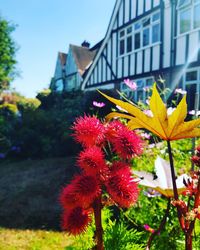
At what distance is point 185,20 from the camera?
12.8m

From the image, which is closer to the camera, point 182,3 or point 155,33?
point 182,3

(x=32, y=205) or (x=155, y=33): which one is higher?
A: (x=155, y=33)

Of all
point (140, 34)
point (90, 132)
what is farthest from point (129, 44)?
point (90, 132)

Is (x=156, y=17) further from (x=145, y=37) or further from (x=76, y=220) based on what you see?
(x=76, y=220)

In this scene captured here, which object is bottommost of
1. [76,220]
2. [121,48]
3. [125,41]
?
[76,220]

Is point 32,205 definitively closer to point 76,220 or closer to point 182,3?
point 76,220

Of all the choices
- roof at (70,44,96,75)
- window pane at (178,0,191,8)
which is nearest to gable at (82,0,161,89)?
window pane at (178,0,191,8)

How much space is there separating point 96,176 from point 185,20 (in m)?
13.3

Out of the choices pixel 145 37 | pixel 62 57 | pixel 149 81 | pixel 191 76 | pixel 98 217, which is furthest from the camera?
pixel 62 57

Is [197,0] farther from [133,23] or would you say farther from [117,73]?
[117,73]

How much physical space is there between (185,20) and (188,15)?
231 mm

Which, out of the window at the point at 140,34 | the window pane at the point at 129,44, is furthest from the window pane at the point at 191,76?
the window pane at the point at 129,44

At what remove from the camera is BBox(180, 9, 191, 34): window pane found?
1270cm

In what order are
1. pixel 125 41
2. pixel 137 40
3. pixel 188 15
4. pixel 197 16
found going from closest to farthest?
pixel 197 16 < pixel 188 15 < pixel 137 40 < pixel 125 41
